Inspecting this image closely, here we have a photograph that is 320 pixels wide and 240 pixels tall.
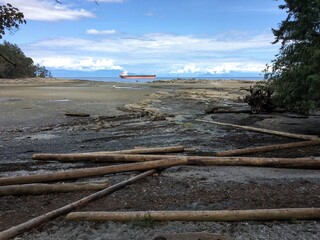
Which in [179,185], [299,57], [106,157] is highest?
[299,57]

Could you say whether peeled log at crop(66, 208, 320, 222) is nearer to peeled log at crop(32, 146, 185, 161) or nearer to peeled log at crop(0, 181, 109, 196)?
peeled log at crop(0, 181, 109, 196)

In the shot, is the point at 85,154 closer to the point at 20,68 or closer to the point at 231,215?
the point at 231,215

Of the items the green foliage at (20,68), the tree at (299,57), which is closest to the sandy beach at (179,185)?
the tree at (299,57)

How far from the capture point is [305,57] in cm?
1021

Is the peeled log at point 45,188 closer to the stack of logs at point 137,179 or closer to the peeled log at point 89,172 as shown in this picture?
the stack of logs at point 137,179

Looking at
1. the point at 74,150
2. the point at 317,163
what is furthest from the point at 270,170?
the point at 74,150

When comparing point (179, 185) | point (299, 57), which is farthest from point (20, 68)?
point (179, 185)

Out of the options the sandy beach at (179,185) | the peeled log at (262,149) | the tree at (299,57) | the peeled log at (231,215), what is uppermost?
the tree at (299,57)

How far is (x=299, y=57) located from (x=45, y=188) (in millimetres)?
7626

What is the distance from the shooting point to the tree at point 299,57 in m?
9.92

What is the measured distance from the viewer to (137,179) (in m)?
6.84

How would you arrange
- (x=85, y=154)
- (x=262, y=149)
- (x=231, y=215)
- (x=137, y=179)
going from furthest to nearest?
(x=262, y=149) < (x=85, y=154) < (x=137, y=179) < (x=231, y=215)

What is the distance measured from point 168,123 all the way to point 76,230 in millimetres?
10468

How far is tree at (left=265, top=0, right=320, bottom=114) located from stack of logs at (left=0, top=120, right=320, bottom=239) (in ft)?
3.73
